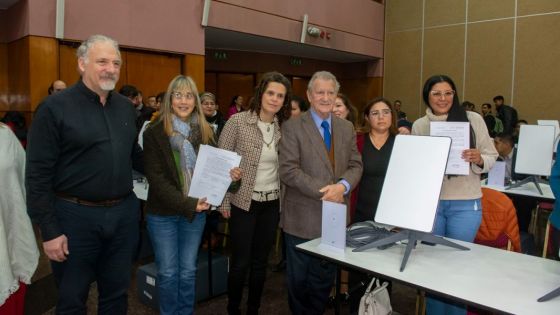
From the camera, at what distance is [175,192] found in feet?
7.27

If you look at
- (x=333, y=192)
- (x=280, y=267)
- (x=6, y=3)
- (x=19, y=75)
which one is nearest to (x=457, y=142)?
(x=333, y=192)

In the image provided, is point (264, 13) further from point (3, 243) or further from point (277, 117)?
point (3, 243)

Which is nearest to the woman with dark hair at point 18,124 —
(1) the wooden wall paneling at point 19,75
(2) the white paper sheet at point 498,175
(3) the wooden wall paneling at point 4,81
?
(1) the wooden wall paneling at point 19,75

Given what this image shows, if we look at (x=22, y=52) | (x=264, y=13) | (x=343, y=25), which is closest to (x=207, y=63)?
(x=264, y=13)

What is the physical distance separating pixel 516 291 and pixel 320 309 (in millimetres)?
1112

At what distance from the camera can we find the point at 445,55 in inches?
427

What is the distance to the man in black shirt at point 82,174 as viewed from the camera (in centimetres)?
175

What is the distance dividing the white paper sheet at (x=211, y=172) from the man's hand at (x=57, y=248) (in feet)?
2.18

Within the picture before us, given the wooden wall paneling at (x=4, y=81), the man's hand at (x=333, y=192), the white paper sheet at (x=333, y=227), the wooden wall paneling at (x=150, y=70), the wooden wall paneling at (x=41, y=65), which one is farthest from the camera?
the wooden wall paneling at (x=150, y=70)

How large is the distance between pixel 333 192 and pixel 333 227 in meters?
0.21

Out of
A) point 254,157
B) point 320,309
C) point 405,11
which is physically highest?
point 405,11

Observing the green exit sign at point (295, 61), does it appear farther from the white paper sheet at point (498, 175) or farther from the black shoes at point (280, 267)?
the black shoes at point (280, 267)

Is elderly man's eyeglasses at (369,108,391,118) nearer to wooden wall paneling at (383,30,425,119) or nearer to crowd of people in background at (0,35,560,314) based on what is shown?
crowd of people in background at (0,35,560,314)

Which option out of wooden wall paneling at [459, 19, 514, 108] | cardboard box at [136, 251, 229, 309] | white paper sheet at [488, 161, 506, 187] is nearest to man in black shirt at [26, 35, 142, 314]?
cardboard box at [136, 251, 229, 309]
